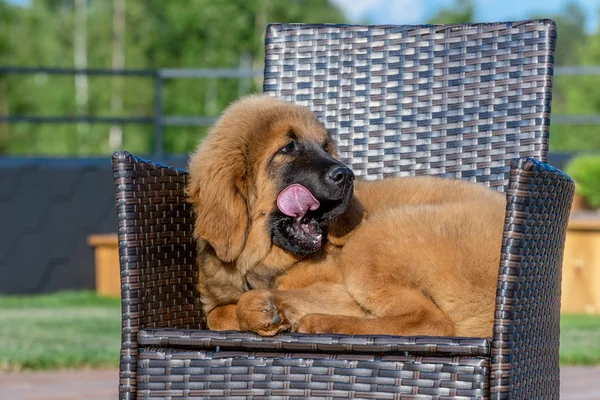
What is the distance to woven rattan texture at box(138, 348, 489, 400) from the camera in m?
2.23

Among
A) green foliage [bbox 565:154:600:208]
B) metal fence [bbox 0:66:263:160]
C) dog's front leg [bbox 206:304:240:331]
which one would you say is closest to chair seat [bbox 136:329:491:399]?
dog's front leg [bbox 206:304:240:331]

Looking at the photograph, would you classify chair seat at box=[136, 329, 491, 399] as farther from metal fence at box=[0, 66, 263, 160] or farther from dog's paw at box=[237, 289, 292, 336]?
metal fence at box=[0, 66, 263, 160]

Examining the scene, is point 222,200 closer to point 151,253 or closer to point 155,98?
point 151,253

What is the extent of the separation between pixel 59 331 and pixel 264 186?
367 cm

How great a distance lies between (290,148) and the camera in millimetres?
2928

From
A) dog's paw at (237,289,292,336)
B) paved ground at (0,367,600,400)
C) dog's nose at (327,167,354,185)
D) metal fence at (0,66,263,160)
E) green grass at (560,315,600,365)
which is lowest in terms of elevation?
→ paved ground at (0,367,600,400)

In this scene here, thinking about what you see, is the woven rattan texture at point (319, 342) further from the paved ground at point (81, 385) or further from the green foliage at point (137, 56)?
the green foliage at point (137, 56)

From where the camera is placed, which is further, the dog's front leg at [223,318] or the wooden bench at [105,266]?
the wooden bench at [105,266]

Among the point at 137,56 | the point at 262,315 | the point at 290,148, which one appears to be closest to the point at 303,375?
the point at 262,315

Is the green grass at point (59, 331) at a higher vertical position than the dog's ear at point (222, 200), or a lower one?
lower

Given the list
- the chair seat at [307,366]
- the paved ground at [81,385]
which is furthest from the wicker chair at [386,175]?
the paved ground at [81,385]

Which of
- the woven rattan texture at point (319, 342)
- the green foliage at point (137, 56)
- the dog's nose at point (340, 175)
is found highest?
the green foliage at point (137, 56)

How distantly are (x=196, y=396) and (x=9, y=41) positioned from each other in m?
26.6

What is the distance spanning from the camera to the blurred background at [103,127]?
6.80 m
